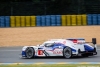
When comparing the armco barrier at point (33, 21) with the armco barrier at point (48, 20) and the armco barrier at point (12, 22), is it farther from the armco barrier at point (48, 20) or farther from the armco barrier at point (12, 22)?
the armco barrier at point (12, 22)

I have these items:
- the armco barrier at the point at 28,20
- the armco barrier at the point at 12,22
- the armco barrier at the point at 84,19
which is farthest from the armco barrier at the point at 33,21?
the armco barrier at the point at 84,19

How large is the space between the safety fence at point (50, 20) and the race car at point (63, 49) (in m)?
11.1

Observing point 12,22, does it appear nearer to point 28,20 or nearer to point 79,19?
point 28,20

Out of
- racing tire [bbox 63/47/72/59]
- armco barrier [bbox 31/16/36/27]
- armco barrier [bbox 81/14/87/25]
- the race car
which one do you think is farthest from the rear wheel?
armco barrier [bbox 81/14/87/25]

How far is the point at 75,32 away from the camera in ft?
104

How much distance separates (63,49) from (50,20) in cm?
1216

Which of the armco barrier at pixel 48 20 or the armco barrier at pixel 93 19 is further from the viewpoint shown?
the armco barrier at pixel 48 20

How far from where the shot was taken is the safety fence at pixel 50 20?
32062 mm
